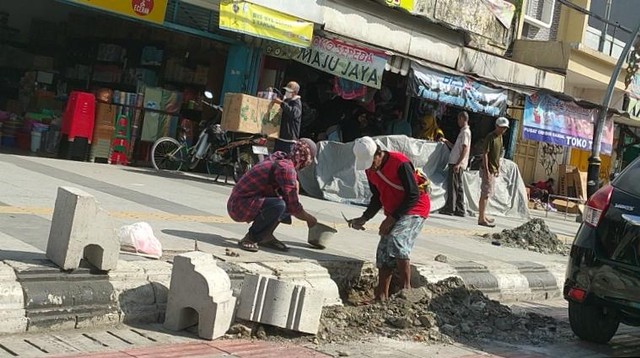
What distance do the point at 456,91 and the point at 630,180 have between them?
32.2ft

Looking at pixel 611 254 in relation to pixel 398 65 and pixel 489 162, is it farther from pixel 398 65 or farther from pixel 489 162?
pixel 398 65

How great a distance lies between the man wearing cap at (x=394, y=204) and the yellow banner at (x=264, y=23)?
617 cm

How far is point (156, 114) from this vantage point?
14156mm

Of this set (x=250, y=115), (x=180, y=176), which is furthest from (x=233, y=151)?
(x=180, y=176)

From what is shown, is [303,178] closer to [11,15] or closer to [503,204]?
[503,204]

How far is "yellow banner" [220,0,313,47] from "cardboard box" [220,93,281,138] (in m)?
1.20

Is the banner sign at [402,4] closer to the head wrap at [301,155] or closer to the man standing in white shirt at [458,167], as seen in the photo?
the man standing in white shirt at [458,167]

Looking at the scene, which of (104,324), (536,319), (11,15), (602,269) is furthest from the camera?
(11,15)

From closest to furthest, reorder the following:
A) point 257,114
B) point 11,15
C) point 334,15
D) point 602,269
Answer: point 602,269, point 257,114, point 334,15, point 11,15

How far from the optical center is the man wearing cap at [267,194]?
7105mm

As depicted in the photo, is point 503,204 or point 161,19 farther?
point 503,204

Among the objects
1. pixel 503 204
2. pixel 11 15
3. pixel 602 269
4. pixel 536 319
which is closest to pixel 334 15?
pixel 503 204

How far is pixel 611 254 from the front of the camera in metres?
5.66

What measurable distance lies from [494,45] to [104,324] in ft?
51.0
